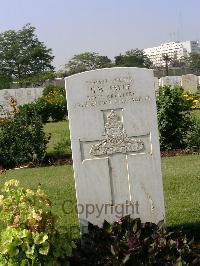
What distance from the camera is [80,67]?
249ft

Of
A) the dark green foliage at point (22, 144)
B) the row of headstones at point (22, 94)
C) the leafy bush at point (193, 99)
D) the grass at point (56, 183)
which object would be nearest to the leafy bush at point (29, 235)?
the grass at point (56, 183)

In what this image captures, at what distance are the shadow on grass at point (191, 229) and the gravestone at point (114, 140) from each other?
0.60m

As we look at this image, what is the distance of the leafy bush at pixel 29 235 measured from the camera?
3.65 m

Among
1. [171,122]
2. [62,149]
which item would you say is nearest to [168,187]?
[171,122]

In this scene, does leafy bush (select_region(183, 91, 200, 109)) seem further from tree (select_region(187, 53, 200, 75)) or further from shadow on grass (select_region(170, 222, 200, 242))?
tree (select_region(187, 53, 200, 75))

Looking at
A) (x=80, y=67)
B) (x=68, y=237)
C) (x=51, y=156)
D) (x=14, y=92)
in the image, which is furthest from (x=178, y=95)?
(x=80, y=67)

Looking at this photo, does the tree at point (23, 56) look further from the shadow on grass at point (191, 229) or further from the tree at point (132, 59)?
the shadow on grass at point (191, 229)

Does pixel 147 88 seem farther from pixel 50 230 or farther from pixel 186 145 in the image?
pixel 186 145

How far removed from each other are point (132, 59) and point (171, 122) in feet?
228

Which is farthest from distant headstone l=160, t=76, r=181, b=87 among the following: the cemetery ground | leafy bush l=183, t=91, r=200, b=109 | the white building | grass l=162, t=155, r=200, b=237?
the white building

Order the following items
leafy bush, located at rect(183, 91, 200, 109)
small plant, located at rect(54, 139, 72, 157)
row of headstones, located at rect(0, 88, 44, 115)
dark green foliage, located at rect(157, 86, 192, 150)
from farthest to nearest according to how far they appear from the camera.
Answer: row of headstones, located at rect(0, 88, 44, 115), leafy bush, located at rect(183, 91, 200, 109), small plant, located at rect(54, 139, 72, 157), dark green foliage, located at rect(157, 86, 192, 150)

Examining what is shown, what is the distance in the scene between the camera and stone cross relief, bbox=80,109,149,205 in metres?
4.43

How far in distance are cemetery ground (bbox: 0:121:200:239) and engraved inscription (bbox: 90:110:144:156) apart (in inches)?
28.5

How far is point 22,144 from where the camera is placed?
1070 cm
